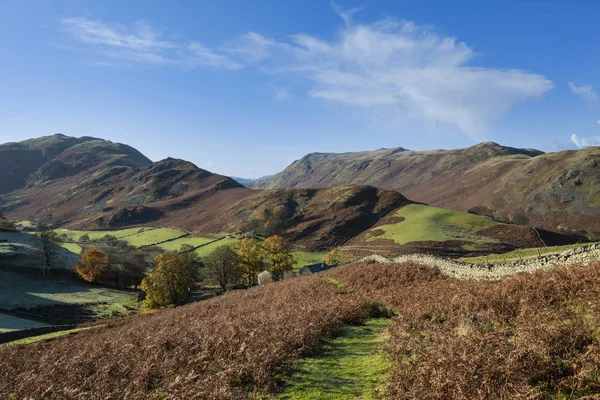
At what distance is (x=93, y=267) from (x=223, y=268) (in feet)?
107

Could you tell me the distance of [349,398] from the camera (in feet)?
26.9

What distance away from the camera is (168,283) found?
61688mm

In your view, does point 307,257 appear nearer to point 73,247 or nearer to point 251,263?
point 251,263

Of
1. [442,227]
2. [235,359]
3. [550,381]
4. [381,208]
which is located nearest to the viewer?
[550,381]

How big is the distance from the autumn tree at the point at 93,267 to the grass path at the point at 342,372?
270ft

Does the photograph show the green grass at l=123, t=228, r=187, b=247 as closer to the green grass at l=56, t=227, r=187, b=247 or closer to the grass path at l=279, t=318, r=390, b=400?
the green grass at l=56, t=227, r=187, b=247

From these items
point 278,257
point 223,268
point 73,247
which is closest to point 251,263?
point 223,268

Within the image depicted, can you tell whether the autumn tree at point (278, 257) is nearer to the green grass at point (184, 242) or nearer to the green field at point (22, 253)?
the green grass at point (184, 242)

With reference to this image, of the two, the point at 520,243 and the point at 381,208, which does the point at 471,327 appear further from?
the point at 381,208

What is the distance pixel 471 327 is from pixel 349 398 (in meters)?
4.26

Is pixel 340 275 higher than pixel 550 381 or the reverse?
the reverse

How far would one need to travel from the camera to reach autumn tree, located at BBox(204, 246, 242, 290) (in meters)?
74.2

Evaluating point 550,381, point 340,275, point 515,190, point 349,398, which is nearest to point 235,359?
point 349,398

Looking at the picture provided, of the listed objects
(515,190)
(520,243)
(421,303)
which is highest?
(515,190)
